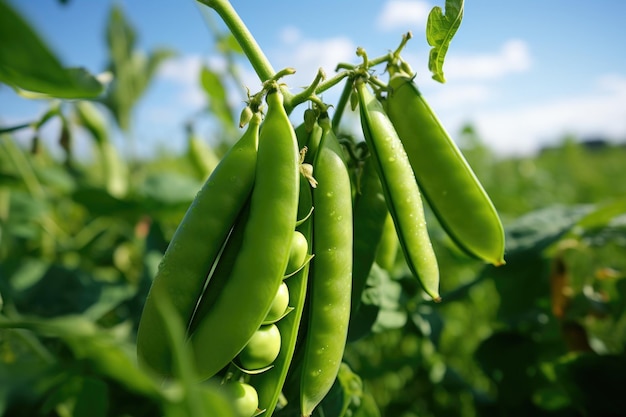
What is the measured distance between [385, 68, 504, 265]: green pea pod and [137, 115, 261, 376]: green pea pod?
1.25 feet

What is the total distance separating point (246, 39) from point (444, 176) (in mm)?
533

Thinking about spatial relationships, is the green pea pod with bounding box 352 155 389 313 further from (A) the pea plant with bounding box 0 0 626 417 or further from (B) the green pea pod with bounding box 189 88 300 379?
(B) the green pea pod with bounding box 189 88 300 379

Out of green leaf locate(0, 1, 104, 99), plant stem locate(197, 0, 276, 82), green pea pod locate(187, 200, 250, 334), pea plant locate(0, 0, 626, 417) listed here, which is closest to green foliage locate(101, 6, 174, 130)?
pea plant locate(0, 0, 626, 417)

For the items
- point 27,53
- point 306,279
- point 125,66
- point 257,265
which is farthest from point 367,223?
point 125,66

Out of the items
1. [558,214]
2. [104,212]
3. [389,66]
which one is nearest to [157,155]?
[104,212]

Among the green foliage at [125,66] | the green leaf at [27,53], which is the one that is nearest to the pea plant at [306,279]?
the green leaf at [27,53]

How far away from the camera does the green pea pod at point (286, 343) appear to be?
39.9 inches

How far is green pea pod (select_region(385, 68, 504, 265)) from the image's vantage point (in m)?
1.15

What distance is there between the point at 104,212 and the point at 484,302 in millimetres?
2160

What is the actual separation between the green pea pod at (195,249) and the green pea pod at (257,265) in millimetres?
33

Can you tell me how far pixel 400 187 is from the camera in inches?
42.8

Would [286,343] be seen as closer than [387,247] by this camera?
Yes

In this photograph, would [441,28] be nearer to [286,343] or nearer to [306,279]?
[306,279]

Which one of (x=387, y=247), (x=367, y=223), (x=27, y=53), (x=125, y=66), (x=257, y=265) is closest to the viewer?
(x=27, y=53)
